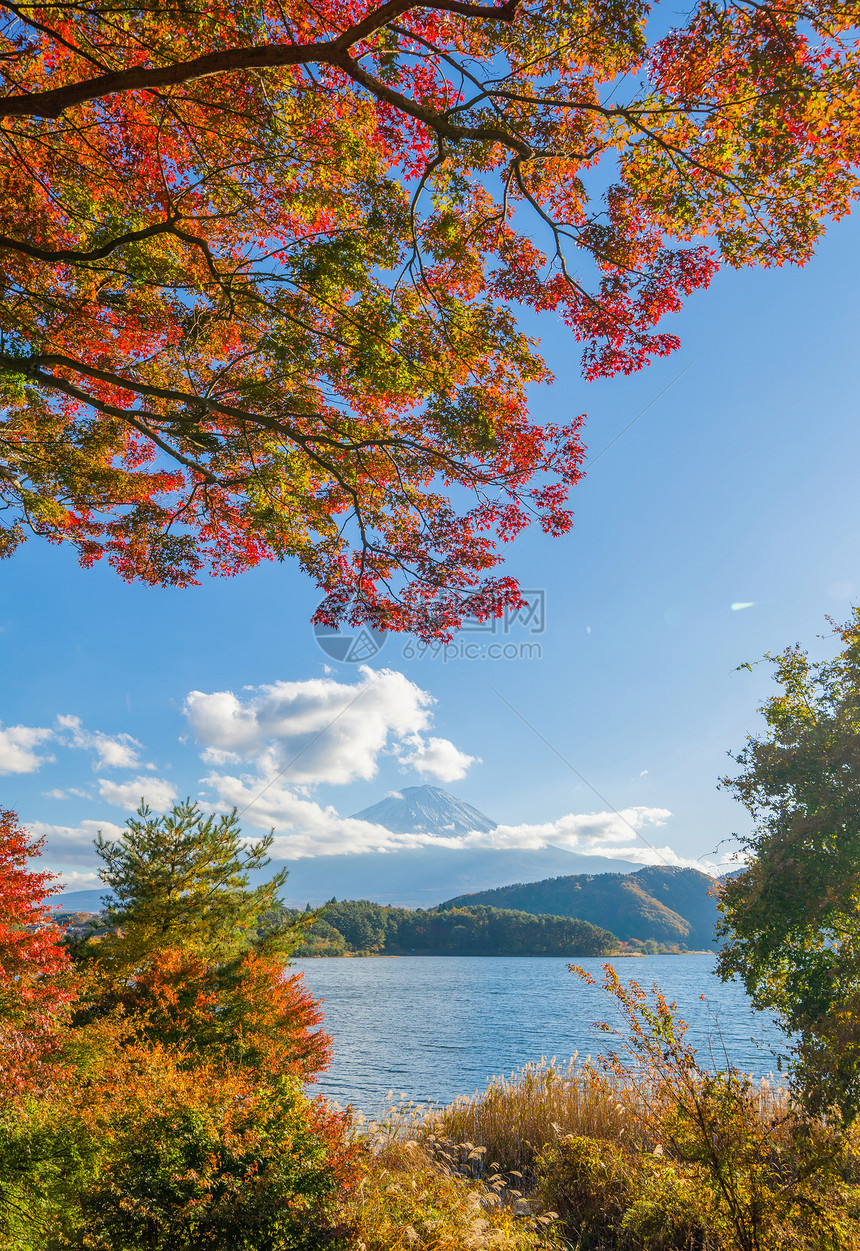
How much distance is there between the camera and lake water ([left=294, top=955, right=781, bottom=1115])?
62.6 feet

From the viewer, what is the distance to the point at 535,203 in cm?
547

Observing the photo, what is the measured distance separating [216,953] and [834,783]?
1217cm

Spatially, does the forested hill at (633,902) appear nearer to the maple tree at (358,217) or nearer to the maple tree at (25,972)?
the maple tree at (25,972)

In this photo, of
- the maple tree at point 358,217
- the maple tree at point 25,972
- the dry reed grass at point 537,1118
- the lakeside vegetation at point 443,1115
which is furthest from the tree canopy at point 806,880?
the maple tree at point 25,972

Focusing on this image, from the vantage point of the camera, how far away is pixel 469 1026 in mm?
30922

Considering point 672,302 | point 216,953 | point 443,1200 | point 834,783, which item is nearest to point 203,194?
point 672,302

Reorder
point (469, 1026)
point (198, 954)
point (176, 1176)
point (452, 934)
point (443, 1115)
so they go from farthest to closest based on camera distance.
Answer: point (452, 934) < point (469, 1026) < point (198, 954) < point (443, 1115) < point (176, 1176)

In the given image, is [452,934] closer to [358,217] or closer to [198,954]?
[198,954]

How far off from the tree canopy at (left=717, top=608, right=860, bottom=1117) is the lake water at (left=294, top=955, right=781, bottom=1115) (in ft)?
2.54

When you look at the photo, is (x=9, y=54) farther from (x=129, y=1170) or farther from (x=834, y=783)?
(x=834, y=783)

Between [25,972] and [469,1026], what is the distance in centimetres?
2964

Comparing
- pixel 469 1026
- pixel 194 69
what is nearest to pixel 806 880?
pixel 194 69

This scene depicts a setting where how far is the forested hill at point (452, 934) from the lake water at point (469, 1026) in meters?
15.0

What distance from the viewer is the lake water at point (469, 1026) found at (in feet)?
62.6
